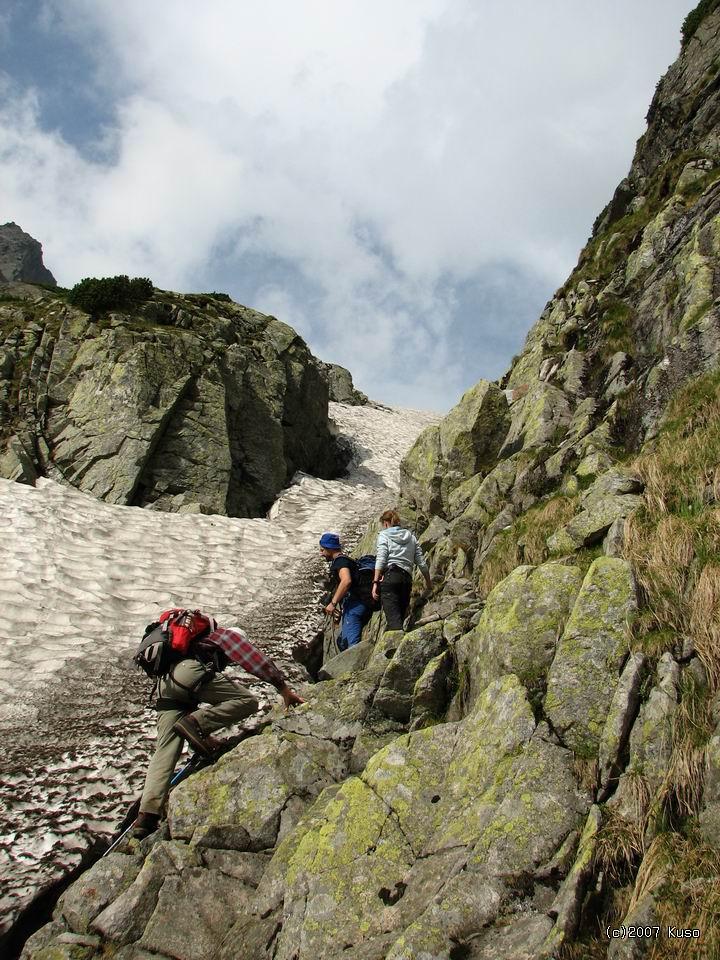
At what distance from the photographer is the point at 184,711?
7.97m

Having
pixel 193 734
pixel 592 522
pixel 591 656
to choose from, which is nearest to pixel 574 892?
pixel 591 656

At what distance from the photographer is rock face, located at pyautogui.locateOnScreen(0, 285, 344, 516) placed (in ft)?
73.1

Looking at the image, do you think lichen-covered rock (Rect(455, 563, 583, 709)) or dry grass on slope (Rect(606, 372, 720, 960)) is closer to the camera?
dry grass on slope (Rect(606, 372, 720, 960))

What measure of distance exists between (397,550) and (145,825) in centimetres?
561

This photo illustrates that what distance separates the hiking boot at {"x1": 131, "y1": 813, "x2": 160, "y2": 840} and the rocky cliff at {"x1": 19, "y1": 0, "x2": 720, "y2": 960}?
1.07 ft

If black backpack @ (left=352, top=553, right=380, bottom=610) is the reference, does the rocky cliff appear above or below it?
below

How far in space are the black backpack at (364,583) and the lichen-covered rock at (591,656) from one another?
5763mm

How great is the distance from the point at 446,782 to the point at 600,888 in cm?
190

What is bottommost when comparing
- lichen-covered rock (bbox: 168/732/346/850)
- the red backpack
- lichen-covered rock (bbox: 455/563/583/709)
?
lichen-covered rock (bbox: 168/732/346/850)

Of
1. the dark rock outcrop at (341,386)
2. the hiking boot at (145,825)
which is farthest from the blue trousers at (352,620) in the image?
the dark rock outcrop at (341,386)

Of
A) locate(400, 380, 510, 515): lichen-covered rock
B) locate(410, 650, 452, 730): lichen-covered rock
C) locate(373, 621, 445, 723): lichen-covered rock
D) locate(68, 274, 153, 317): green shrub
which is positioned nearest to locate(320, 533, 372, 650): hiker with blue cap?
locate(373, 621, 445, 723): lichen-covered rock

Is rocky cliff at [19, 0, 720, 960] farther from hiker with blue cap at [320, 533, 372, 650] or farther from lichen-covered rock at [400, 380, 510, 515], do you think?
lichen-covered rock at [400, 380, 510, 515]

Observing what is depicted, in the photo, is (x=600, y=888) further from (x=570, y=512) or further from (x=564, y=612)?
(x=570, y=512)

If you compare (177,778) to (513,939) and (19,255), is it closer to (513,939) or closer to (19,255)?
(513,939)
